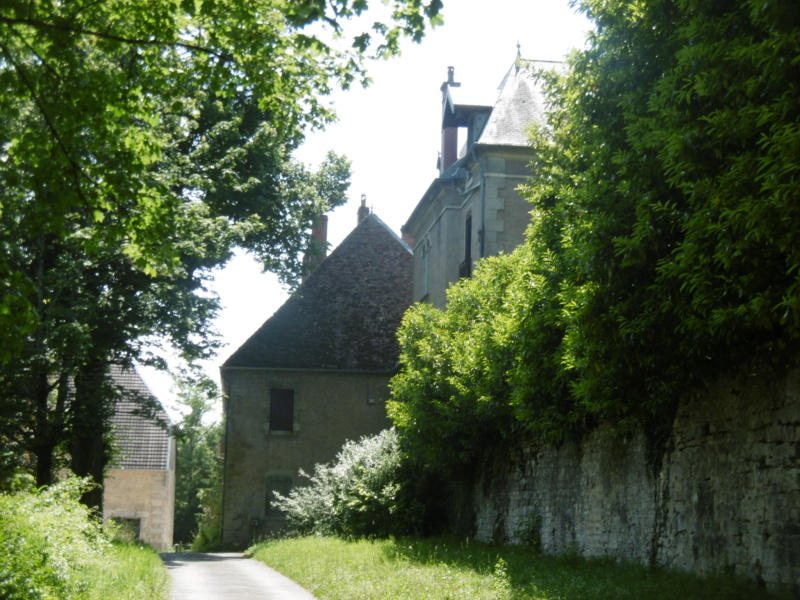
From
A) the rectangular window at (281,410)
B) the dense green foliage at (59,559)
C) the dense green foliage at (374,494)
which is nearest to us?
the dense green foliage at (59,559)

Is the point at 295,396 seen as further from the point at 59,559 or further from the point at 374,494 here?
the point at 59,559

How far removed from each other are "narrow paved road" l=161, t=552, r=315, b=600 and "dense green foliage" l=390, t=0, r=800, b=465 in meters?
4.33

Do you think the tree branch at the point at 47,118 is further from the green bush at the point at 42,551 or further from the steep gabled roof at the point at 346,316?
the steep gabled roof at the point at 346,316

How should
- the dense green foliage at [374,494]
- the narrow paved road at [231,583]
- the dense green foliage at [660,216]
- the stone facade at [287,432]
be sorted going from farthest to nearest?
the stone facade at [287,432]
the dense green foliage at [374,494]
the narrow paved road at [231,583]
the dense green foliage at [660,216]

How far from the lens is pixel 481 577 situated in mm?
11523

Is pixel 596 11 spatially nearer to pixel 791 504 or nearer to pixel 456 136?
pixel 791 504

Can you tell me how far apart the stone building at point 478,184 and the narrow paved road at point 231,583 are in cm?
865

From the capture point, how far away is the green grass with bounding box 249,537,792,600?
8984 millimetres

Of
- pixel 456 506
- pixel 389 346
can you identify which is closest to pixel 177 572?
pixel 456 506

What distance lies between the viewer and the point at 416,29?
9.27m

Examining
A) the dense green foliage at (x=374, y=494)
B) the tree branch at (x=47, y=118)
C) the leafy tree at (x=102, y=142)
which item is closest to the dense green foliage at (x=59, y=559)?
the leafy tree at (x=102, y=142)

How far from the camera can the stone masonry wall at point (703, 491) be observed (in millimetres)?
8234

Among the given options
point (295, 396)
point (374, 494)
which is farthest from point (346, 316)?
point (374, 494)

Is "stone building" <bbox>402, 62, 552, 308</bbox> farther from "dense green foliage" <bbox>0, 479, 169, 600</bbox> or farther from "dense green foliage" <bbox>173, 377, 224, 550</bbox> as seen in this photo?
"dense green foliage" <bbox>173, 377, 224, 550</bbox>
